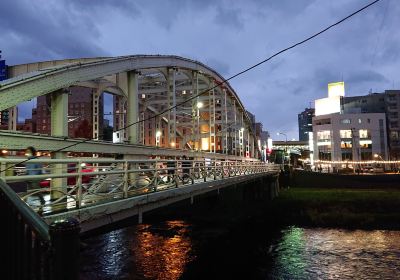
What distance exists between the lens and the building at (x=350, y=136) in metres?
92.1

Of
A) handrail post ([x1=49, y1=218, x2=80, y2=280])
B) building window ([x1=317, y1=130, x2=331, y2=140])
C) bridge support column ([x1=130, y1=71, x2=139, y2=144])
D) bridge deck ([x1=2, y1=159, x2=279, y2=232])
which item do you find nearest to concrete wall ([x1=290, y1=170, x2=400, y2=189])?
bridge support column ([x1=130, y1=71, x2=139, y2=144])

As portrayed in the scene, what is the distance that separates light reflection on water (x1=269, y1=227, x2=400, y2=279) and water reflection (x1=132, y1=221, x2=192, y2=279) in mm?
5285

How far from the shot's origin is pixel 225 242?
1011 inches

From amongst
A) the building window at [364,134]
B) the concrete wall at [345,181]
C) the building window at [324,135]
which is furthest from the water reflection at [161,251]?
the building window at [364,134]

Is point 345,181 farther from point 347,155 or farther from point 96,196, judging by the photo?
point 96,196

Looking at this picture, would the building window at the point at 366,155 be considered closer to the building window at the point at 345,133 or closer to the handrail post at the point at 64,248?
the building window at the point at 345,133

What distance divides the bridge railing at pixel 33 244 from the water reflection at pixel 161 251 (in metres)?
13.9

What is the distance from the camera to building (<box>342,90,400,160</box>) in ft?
313

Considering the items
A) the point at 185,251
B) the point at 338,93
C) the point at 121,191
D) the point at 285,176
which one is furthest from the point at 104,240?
the point at 338,93

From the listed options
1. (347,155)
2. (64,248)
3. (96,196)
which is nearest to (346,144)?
(347,155)

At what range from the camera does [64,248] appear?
3.06 metres

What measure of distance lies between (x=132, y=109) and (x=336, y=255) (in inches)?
623

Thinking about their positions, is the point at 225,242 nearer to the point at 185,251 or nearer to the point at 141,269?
the point at 185,251

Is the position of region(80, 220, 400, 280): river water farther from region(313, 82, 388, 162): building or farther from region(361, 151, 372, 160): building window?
region(361, 151, 372, 160): building window
